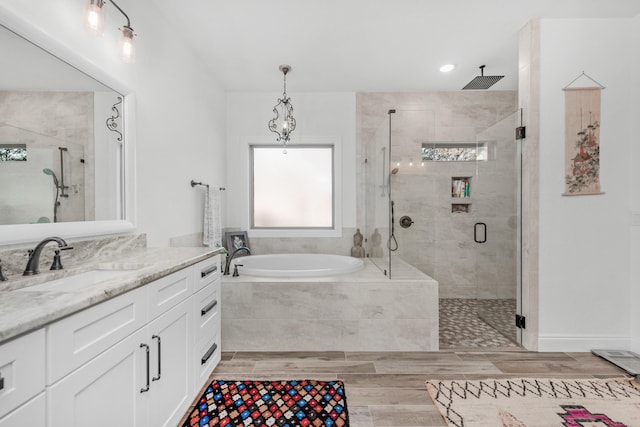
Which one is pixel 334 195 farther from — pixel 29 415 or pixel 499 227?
pixel 29 415

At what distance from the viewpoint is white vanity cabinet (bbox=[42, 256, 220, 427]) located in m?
0.82

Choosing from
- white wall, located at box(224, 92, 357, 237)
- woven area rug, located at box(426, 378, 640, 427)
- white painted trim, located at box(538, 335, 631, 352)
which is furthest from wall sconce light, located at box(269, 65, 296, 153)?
white painted trim, located at box(538, 335, 631, 352)

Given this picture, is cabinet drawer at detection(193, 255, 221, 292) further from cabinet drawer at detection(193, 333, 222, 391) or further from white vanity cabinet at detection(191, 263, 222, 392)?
cabinet drawer at detection(193, 333, 222, 391)

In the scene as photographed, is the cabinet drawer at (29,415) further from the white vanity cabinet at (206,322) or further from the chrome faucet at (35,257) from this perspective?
the white vanity cabinet at (206,322)

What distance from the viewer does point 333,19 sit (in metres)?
2.24

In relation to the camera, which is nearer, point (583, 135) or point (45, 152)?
point (45, 152)

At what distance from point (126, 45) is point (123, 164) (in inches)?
25.7

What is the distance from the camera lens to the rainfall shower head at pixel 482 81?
10.3 ft

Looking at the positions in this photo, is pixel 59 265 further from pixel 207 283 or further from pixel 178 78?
pixel 178 78

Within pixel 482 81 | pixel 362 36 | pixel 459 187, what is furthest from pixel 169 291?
pixel 482 81

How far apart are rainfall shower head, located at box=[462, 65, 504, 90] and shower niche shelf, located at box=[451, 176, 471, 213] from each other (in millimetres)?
1065

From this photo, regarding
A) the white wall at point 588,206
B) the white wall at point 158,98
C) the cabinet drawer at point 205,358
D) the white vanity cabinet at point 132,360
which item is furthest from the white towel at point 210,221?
the white wall at point 588,206

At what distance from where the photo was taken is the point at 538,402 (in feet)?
5.58

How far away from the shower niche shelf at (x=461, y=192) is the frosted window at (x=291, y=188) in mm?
1562
